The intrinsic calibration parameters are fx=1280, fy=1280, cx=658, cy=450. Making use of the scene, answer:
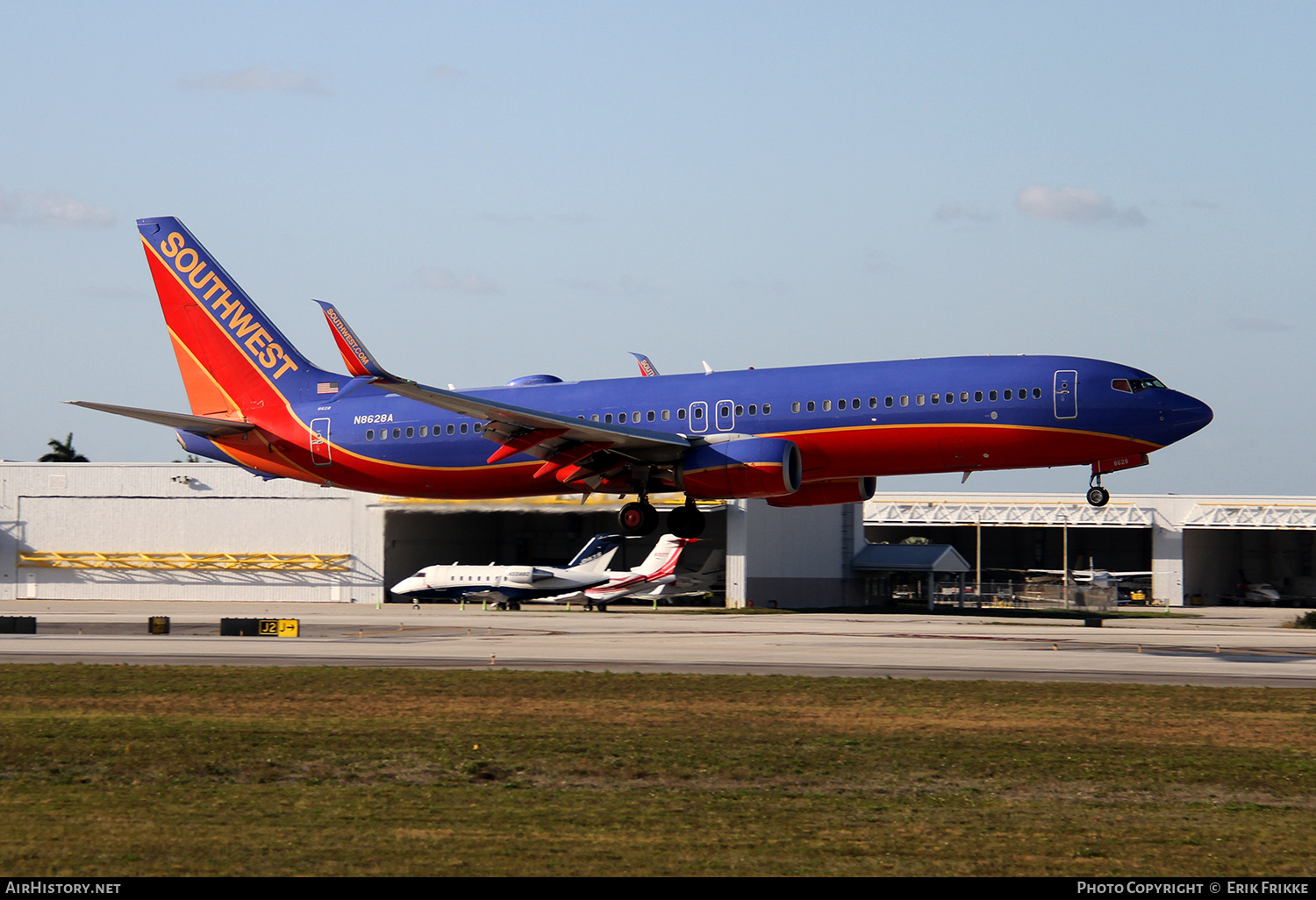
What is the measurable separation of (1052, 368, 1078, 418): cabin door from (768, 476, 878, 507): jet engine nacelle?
751 centimetres

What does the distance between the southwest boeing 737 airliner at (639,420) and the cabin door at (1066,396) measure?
36 mm

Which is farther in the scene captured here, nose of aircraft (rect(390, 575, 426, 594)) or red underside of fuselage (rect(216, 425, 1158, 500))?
nose of aircraft (rect(390, 575, 426, 594))

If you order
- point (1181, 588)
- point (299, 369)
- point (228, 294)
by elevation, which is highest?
point (228, 294)

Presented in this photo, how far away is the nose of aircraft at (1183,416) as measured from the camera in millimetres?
37531

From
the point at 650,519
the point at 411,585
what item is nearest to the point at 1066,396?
the point at 650,519

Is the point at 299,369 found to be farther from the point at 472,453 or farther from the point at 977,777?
the point at 977,777

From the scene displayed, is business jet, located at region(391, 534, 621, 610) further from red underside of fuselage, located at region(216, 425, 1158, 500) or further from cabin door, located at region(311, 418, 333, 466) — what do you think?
red underside of fuselage, located at region(216, 425, 1158, 500)

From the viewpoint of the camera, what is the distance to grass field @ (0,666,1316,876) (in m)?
14.2

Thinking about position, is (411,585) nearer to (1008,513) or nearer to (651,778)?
(1008,513)

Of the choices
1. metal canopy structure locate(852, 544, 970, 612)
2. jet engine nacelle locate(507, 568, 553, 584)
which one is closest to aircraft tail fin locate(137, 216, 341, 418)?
jet engine nacelle locate(507, 568, 553, 584)

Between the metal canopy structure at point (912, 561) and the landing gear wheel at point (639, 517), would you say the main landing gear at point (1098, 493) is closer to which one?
the landing gear wheel at point (639, 517)

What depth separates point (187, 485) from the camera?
87.2 meters
